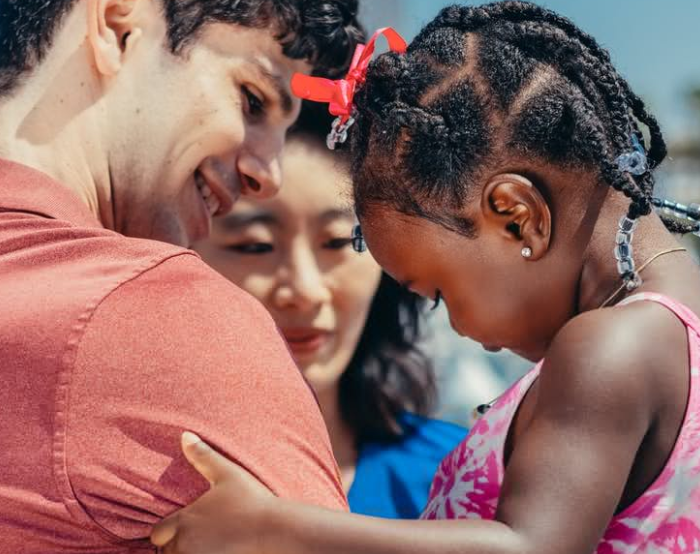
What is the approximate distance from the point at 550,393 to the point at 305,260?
63.8 inches

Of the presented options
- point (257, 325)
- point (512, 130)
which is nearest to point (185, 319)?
point (257, 325)

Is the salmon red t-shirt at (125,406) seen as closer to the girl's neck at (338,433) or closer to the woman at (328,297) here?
the woman at (328,297)

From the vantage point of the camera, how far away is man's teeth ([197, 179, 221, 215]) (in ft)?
7.19

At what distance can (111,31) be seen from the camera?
1910 mm

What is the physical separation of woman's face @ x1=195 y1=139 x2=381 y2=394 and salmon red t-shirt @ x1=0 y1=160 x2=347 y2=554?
1.57m

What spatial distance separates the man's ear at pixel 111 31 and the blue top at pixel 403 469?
1439mm

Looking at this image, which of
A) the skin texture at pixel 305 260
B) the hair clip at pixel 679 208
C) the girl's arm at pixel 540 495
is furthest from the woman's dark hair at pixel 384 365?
the girl's arm at pixel 540 495

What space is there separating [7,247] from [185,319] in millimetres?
295

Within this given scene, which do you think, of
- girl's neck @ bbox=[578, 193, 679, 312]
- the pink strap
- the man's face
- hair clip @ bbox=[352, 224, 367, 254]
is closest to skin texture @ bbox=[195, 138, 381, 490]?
the man's face

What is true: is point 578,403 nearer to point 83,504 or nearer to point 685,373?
point 685,373

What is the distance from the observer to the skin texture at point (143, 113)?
6.04 ft

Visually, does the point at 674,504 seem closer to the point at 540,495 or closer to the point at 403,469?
the point at 540,495

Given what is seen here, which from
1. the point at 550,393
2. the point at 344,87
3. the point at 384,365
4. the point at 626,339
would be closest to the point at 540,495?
the point at 550,393

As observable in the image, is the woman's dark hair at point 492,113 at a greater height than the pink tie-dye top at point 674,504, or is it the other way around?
the woman's dark hair at point 492,113
